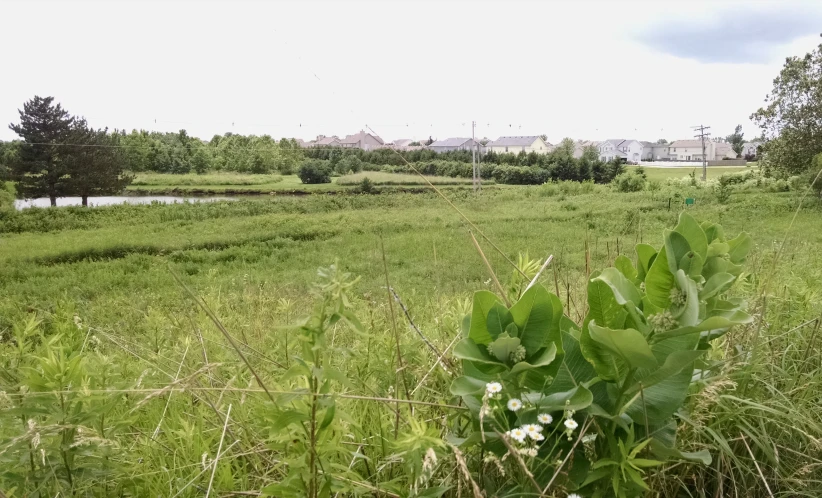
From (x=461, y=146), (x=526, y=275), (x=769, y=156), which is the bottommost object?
(x=526, y=275)

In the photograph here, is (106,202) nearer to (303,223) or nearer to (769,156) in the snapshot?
(303,223)

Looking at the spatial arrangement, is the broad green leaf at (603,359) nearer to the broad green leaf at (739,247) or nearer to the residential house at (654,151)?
the broad green leaf at (739,247)

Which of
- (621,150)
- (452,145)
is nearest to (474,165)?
(452,145)

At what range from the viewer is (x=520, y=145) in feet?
52.8

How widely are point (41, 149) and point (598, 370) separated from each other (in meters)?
10.7

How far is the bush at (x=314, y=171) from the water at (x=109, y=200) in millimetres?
1965

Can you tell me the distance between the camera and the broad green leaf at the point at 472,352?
433 millimetres

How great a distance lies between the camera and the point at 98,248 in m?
7.95

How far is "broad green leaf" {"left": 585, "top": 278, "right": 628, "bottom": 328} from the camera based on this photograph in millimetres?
453

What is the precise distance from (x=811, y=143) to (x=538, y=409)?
494 inches

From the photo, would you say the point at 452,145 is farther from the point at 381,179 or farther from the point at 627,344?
the point at 627,344

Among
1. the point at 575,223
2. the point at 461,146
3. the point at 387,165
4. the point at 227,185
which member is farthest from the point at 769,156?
the point at 227,185

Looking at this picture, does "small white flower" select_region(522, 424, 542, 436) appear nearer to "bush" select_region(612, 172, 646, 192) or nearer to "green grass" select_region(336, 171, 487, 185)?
"green grass" select_region(336, 171, 487, 185)

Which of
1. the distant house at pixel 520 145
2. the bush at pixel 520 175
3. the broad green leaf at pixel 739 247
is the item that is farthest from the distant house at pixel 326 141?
the broad green leaf at pixel 739 247
